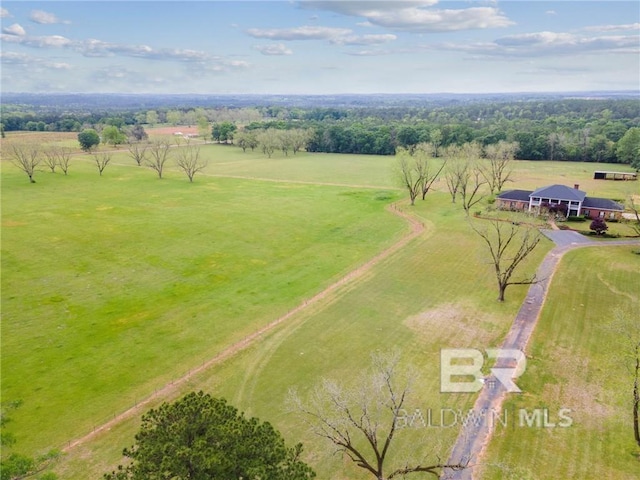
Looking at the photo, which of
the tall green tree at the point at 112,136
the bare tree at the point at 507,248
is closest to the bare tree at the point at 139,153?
the tall green tree at the point at 112,136

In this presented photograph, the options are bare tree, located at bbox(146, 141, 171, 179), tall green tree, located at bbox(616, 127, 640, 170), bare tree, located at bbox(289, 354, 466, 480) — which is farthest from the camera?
tall green tree, located at bbox(616, 127, 640, 170)

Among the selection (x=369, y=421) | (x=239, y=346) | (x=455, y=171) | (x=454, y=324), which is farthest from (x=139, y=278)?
(x=455, y=171)

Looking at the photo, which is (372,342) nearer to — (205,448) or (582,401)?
(582,401)

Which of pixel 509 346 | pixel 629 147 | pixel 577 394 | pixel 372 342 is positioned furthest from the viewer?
pixel 629 147

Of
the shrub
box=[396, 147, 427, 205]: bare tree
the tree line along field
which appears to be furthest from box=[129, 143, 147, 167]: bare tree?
the shrub

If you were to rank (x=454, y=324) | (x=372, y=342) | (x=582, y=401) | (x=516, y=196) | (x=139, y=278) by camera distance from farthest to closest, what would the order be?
(x=516, y=196) < (x=139, y=278) < (x=454, y=324) < (x=372, y=342) < (x=582, y=401)

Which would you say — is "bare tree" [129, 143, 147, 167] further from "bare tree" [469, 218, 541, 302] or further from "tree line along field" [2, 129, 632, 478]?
"bare tree" [469, 218, 541, 302]
